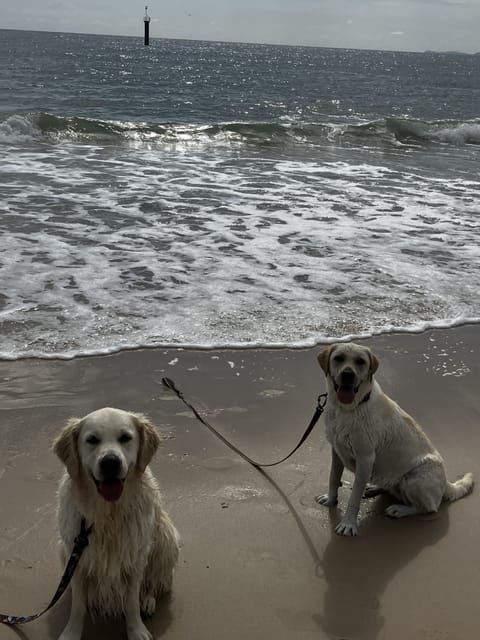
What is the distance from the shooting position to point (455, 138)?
75.5 feet

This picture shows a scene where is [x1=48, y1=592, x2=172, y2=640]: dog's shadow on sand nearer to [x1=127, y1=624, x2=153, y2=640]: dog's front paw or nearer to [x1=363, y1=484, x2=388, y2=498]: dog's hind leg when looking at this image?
[x1=127, y1=624, x2=153, y2=640]: dog's front paw

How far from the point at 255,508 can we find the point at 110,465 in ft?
4.67

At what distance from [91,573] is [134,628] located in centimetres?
33

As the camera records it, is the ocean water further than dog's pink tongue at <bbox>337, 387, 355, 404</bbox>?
Yes

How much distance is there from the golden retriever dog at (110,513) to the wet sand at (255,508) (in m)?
0.20

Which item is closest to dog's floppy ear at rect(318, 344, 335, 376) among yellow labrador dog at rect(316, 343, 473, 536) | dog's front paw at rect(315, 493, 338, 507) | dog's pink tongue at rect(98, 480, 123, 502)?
yellow labrador dog at rect(316, 343, 473, 536)

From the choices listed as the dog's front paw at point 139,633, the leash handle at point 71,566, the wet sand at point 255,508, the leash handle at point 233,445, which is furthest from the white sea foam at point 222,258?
the dog's front paw at point 139,633

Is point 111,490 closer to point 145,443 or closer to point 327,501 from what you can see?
point 145,443

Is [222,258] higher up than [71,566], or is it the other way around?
[71,566]

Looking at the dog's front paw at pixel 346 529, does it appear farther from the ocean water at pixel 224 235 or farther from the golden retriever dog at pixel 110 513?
the ocean water at pixel 224 235

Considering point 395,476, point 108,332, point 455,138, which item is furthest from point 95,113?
point 395,476

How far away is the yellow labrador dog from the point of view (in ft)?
12.0

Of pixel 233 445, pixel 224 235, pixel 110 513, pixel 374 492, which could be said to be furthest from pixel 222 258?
pixel 110 513

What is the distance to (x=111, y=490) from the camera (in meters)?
2.70
